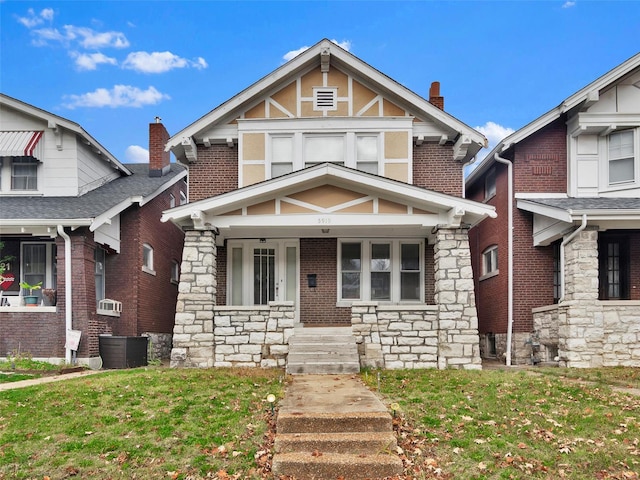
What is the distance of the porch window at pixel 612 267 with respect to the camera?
45.5 ft

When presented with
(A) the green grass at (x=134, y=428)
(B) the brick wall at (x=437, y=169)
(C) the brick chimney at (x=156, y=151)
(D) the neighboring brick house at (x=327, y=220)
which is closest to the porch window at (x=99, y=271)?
(D) the neighboring brick house at (x=327, y=220)

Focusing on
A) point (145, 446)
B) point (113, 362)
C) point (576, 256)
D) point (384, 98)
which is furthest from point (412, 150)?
point (145, 446)

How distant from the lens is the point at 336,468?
227 inches

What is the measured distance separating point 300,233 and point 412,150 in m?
3.45

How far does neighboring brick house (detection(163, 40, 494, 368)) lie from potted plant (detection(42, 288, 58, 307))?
11.1 feet

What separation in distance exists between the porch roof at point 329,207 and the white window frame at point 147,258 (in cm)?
381

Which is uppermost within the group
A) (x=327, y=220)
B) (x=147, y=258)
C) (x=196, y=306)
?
(x=327, y=220)

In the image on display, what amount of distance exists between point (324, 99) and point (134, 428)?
9.20 m

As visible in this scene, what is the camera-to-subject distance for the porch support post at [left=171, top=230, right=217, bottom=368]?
440 inches

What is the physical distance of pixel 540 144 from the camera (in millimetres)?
13727

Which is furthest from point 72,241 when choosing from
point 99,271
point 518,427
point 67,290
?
point 518,427

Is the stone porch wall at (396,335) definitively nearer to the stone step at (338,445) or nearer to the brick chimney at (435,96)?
the stone step at (338,445)

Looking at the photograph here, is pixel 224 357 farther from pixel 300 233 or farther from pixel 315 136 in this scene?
pixel 315 136

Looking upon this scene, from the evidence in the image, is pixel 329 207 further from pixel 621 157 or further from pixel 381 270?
Answer: pixel 621 157
